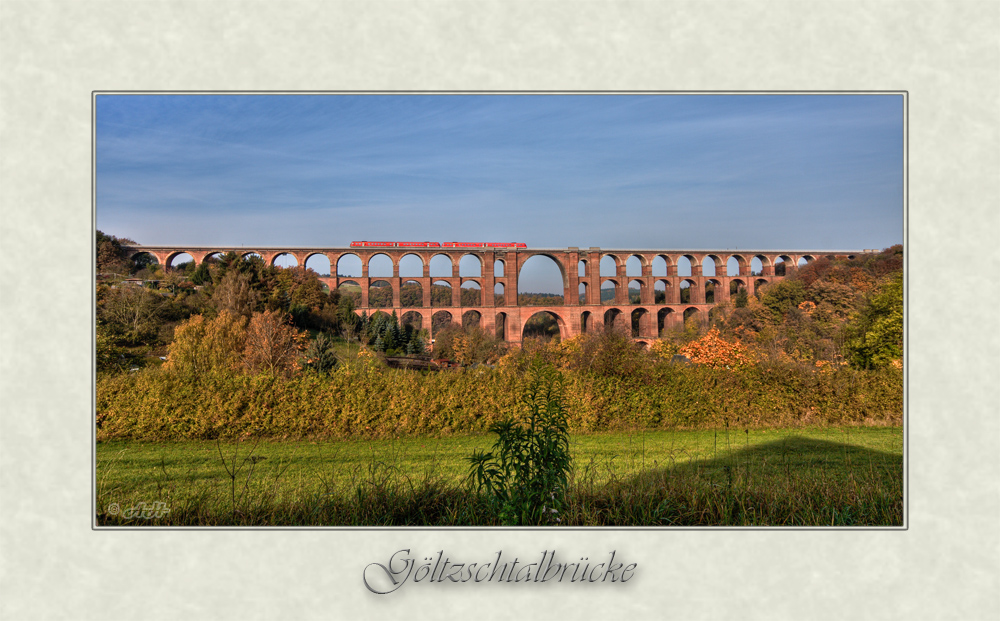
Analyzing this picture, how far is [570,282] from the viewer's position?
2773 centimetres

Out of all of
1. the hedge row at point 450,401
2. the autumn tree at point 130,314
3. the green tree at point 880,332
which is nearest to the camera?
the hedge row at point 450,401

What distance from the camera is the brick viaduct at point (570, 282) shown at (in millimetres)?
27703

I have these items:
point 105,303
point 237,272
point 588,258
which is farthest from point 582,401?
point 588,258

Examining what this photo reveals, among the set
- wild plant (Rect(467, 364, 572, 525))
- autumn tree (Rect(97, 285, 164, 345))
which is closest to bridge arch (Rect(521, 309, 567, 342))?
autumn tree (Rect(97, 285, 164, 345))

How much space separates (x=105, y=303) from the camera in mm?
5996

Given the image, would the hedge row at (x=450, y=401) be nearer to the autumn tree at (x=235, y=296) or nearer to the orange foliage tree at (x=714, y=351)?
the orange foliage tree at (x=714, y=351)

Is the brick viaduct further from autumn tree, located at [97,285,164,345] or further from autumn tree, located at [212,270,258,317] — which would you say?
autumn tree, located at [97,285,164,345]

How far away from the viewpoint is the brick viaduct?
90.9 feet

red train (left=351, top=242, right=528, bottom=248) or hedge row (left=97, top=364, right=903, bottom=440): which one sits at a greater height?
red train (left=351, top=242, right=528, bottom=248)

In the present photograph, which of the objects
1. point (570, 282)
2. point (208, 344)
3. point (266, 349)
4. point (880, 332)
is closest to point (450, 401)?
point (266, 349)

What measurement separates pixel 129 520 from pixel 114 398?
3.03 metres

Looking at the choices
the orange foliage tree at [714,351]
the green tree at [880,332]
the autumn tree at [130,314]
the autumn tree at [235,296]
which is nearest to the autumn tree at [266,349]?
the autumn tree at [130,314]

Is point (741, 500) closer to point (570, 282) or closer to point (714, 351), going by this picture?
point (714, 351)

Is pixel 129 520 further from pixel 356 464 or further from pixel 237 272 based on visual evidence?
pixel 237 272
